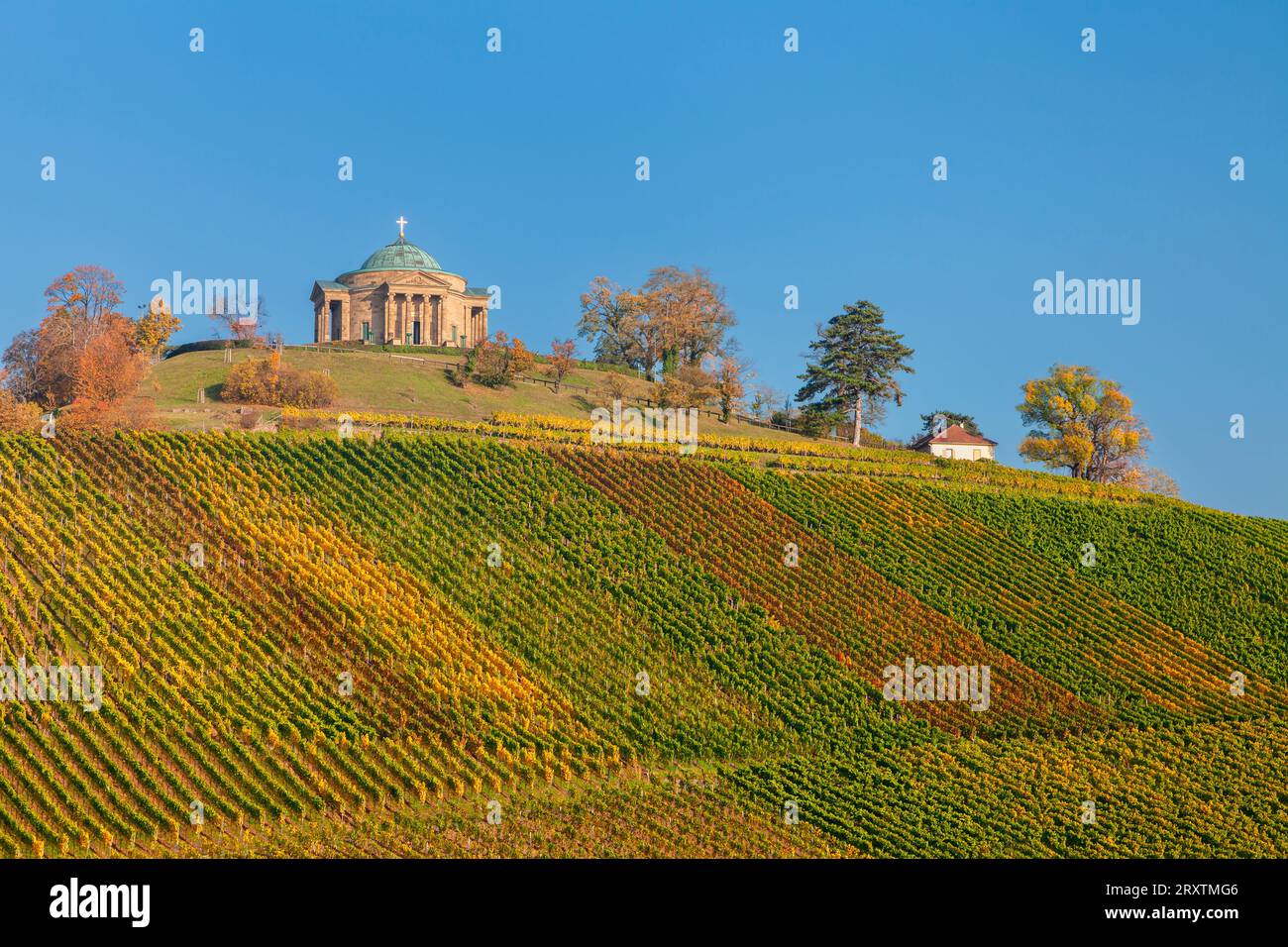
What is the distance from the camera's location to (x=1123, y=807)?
35.5 meters

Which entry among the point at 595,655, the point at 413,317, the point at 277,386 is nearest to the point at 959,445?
the point at 277,386

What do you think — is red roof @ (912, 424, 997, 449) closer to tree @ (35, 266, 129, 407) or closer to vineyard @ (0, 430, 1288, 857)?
vineyard @ (0, 430, 1288, 857)

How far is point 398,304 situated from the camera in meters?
99.2

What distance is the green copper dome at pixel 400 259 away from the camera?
100938 mm

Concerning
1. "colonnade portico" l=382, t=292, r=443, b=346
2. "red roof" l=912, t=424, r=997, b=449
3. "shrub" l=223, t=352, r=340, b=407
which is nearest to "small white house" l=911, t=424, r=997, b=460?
"red roof" l=912, t=424, r=997, b=449

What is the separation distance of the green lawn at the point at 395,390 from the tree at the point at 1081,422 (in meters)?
15.0

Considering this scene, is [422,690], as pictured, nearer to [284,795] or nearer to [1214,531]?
[284,795]

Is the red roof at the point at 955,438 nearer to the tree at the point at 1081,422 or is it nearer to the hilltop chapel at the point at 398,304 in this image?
the tree at the point at 1081,422

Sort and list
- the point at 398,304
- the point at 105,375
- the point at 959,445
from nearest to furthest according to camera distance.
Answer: the point at 105,375, the point at 959,445, the point at 398,304

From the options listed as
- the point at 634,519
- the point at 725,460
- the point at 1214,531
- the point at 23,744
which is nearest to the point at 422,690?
the point at 23,744

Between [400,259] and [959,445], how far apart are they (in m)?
42.8

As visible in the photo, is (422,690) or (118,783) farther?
(422,690)

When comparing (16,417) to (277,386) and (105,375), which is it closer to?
(105,375)

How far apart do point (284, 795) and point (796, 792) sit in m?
11.9
